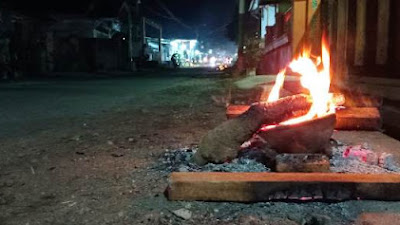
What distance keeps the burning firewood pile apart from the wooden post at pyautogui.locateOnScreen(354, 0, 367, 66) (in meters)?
2.02

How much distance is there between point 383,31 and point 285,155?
295 cm

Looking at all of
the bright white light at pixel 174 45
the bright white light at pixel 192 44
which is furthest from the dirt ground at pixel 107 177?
the bright white light at pixel 192 44

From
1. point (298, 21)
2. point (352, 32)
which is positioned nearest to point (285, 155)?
point (352, 32)

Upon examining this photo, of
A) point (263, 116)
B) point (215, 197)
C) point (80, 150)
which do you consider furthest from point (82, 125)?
point (215, 197)

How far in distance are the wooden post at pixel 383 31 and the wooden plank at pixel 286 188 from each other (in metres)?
2.97

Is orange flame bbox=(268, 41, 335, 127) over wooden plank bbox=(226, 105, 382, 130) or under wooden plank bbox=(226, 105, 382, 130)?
over

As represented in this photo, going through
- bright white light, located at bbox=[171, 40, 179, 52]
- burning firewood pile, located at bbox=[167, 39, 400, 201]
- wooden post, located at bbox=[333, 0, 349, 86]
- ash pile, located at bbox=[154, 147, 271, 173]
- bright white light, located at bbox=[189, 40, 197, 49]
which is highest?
bright white light, located at bbox=[189, 40, 197, 49]

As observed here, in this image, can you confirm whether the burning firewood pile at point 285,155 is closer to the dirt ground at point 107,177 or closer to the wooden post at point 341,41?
the dirt ground at point 107,177

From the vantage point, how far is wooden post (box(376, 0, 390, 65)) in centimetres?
526

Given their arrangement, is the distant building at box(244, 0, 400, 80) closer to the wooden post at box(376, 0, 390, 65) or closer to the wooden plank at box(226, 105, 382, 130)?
the wooden post at box(376, 0, 390, 65)

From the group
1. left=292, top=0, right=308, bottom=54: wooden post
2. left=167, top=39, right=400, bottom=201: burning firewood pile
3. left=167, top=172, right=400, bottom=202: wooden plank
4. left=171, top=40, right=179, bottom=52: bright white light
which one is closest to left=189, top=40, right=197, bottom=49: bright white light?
left=171, top=40, right=179, bottom=52: bright white light

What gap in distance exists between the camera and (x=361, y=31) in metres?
5.94

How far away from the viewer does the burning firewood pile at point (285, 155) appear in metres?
2.86

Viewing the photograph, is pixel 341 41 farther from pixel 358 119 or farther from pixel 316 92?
pixel 316 92
